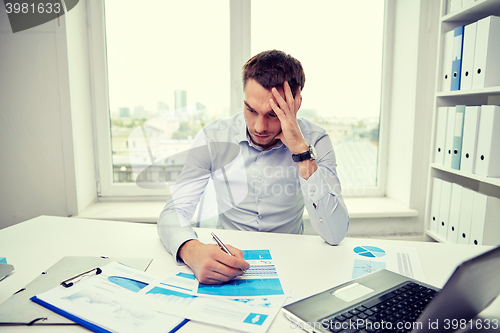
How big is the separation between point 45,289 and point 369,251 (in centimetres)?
90

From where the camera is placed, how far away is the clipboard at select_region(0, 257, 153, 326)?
643 mm

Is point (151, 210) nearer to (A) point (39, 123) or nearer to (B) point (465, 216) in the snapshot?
(A) point (39, 123)

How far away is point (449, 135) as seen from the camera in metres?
1.77

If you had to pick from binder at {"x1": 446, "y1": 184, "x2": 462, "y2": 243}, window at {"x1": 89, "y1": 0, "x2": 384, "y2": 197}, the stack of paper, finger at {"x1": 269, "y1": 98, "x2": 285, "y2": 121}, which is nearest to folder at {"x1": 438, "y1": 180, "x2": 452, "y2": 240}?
binder at {"x1": 446, "y1": 184, "x2": 462, "y2": 243}

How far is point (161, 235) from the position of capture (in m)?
1.06

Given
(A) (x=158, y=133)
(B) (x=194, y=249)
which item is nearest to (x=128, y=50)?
(A) (x=158, y=133)

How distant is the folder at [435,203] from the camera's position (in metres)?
1.91

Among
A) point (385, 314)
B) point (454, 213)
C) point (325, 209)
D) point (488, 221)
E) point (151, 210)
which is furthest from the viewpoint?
point (151, 210)

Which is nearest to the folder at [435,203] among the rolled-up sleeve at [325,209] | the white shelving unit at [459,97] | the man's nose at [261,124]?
the white shelving unit at [459,97]

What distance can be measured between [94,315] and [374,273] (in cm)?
66

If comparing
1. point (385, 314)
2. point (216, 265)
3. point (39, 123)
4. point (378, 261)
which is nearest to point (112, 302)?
point (216, 265)

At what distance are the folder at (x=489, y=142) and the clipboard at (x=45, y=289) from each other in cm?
154

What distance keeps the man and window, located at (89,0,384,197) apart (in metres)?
0.89

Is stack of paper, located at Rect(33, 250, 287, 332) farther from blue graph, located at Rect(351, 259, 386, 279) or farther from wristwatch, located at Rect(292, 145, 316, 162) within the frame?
wristwatch, located at Rect(292, 145, 316, 162)
